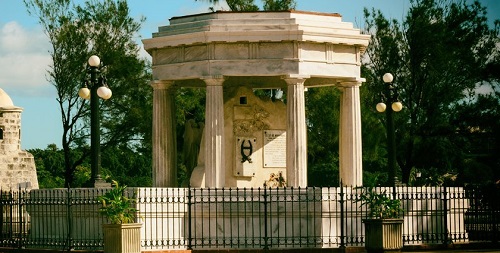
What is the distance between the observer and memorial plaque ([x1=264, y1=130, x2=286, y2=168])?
121 feet

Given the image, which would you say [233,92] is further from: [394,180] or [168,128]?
[394,180]

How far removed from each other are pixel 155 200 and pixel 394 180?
6752mm

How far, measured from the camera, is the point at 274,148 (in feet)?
122

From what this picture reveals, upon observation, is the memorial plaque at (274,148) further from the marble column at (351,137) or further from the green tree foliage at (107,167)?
the green tree foliage at (107,167)

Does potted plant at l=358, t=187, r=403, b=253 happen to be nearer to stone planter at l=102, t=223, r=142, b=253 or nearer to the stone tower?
stone planter at l=102, t=223, r=142, b=253

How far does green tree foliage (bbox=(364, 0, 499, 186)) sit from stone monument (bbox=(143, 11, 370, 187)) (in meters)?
20.5

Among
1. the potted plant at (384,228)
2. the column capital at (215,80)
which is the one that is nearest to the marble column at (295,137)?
the column capital at (215,80)

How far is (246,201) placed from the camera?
104ft

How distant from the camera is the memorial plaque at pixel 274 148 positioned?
3693 centimetres

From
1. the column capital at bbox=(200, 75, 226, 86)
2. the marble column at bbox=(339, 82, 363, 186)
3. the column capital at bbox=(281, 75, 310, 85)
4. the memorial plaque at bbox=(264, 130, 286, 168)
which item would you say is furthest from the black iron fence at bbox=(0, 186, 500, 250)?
the memorial plaque at bbox=(264, 130, 286, 168)

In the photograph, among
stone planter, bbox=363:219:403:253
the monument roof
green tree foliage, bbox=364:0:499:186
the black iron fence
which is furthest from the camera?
green tree foliage, bbox=364:0:499:186

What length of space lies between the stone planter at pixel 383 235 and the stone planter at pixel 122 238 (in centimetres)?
552

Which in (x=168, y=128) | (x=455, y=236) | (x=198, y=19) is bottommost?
(x=455, y=236)

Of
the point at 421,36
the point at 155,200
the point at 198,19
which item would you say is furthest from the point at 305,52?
the point at 421,36
